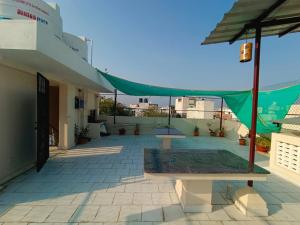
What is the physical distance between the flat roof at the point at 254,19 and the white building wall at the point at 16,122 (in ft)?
13.4

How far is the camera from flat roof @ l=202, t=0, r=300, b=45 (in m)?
2.65

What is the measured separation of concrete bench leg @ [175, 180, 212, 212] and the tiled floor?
0.10 metres

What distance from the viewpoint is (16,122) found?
472 centimetres

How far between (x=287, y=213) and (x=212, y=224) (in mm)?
1294

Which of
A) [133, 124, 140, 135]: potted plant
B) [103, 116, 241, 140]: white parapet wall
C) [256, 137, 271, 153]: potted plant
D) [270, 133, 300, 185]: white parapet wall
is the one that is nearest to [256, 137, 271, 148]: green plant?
[256, 137, 271, 153]: potted plant

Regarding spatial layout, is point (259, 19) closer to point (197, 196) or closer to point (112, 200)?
point (197, 196)

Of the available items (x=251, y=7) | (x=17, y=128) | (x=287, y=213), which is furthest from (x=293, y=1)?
(x=17, y=128)

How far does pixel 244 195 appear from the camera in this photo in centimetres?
315

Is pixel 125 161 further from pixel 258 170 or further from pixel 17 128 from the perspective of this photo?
pixel 258 170

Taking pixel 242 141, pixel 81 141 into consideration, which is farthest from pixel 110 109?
pixel 242 141

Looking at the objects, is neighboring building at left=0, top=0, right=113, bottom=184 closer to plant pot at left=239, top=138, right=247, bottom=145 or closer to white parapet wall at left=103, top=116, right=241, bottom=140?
white parapet wall at left=103, top=116, right=241, bottom=140

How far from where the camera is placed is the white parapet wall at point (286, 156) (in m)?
4.55

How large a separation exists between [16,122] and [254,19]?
16.9ft

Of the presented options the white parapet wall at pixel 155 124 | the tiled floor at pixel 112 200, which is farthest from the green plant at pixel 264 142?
the white parapet wall at pixel 155 124
